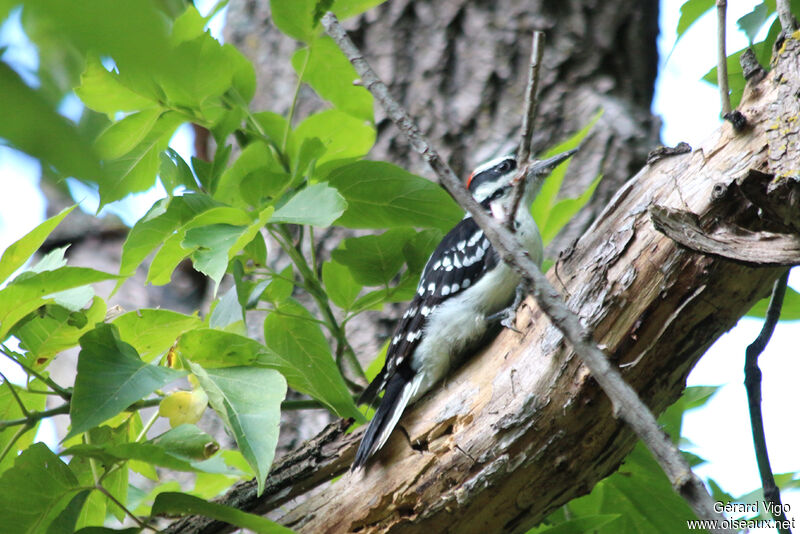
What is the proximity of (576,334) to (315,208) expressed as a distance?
32.1 inches

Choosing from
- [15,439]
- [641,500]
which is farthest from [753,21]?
[15,439]

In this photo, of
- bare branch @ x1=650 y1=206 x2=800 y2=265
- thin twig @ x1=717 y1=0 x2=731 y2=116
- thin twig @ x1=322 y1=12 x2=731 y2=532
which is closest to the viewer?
thin twig @ x1=322 y1=12 x2=731 y2=532

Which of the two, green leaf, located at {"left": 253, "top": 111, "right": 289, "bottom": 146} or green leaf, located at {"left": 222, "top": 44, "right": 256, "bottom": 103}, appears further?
green leaf, located at {"left": 253, "top": 111, "right": 289, "bottom": 146}

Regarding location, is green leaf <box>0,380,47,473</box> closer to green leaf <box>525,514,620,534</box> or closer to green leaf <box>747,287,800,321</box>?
green leaf <box>525,514,620,534</box>

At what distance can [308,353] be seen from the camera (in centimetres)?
231

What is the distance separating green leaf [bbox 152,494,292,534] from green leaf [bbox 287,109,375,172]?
1117 millimetres

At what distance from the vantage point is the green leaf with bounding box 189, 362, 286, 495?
174 cm

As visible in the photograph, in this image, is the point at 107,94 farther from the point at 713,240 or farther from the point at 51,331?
the point at 713,240

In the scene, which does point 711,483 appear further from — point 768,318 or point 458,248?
point 458,248

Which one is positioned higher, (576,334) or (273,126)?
(273,126)

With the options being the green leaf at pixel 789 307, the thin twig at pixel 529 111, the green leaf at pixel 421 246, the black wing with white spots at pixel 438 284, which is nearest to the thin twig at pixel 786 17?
the thin twig at pixel 529 111

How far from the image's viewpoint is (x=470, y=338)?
262cm

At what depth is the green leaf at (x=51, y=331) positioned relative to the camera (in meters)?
2.15

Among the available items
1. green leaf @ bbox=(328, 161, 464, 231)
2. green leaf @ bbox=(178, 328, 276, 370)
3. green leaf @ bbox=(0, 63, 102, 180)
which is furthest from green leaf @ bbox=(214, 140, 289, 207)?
green leaf @ bbox=(0, 63, 102, 180)
